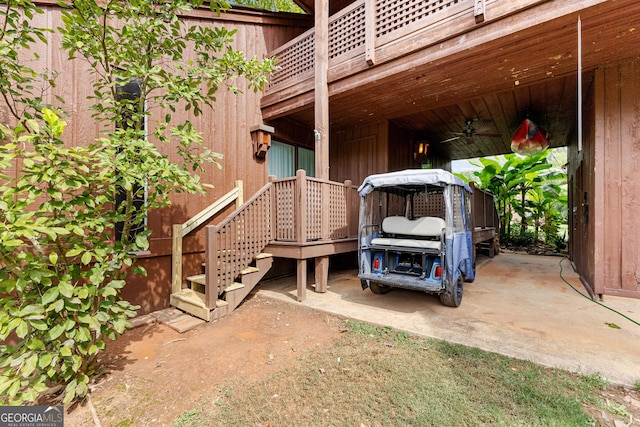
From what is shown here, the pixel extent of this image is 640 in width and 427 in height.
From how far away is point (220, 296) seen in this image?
179 inches

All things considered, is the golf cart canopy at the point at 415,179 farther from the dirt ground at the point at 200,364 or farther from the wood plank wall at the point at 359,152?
the wood plank wall at the point at 359,152

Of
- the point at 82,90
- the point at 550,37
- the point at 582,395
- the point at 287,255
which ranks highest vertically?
the point at 550,37

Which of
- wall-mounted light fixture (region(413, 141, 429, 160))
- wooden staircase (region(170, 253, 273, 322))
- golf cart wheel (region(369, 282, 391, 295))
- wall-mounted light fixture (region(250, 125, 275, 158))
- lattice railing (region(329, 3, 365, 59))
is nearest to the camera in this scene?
wooden staircase (region(170, 253, 273, 322))

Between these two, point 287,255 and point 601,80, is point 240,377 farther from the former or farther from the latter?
point 601,80

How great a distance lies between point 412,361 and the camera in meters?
2.79

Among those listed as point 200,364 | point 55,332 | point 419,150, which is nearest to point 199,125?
point 55,332

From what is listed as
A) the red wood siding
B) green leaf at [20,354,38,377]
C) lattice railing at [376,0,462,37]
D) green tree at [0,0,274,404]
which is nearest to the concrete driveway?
the red wood siding

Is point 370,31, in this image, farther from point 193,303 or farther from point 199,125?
point 193,303

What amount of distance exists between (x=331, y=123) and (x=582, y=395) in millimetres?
7044

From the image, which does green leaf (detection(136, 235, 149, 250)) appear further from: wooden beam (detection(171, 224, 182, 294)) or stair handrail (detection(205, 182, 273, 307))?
wooden beam (detection(171, 224, 182, 294))

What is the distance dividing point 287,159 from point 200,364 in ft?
17.9

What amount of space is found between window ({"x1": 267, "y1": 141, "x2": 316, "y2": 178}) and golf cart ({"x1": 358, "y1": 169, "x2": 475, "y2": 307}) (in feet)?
9.94

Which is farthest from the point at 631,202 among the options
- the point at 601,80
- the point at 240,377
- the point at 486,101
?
→ the point at 240,377

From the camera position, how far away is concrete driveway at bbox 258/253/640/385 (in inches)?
108
